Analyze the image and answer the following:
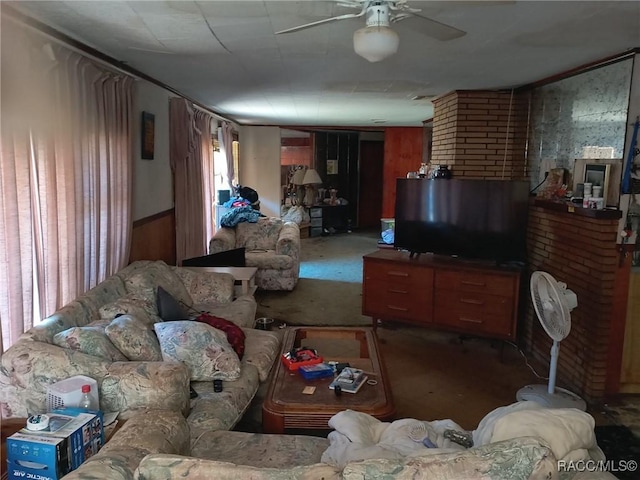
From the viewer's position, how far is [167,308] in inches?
128

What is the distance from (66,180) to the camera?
270 cm

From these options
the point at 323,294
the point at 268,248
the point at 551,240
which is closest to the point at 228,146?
the point at 268,248

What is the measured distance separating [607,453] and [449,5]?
2.36 meters

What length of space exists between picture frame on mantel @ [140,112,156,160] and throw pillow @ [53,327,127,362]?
2.05 metres

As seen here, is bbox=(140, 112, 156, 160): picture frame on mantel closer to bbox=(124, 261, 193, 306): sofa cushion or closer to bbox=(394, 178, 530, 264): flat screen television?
bbox=(124, 261, 193, 306): sofa cushion

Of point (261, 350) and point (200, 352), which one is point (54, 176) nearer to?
point (200, 352)

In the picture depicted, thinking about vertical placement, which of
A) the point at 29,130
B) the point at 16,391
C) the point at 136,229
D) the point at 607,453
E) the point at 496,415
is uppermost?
the point at 29,130

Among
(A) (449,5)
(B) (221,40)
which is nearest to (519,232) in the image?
(A) (449,5)

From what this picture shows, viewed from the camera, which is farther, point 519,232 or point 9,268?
point 519,232

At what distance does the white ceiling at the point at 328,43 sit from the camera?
2.15 metres

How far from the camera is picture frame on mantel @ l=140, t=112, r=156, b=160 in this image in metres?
4.00

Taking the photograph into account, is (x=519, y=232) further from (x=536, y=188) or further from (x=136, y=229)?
(x=136, y=229)

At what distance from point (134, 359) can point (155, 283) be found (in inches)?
42.8

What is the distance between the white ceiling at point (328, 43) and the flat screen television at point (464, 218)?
851 millimetres
